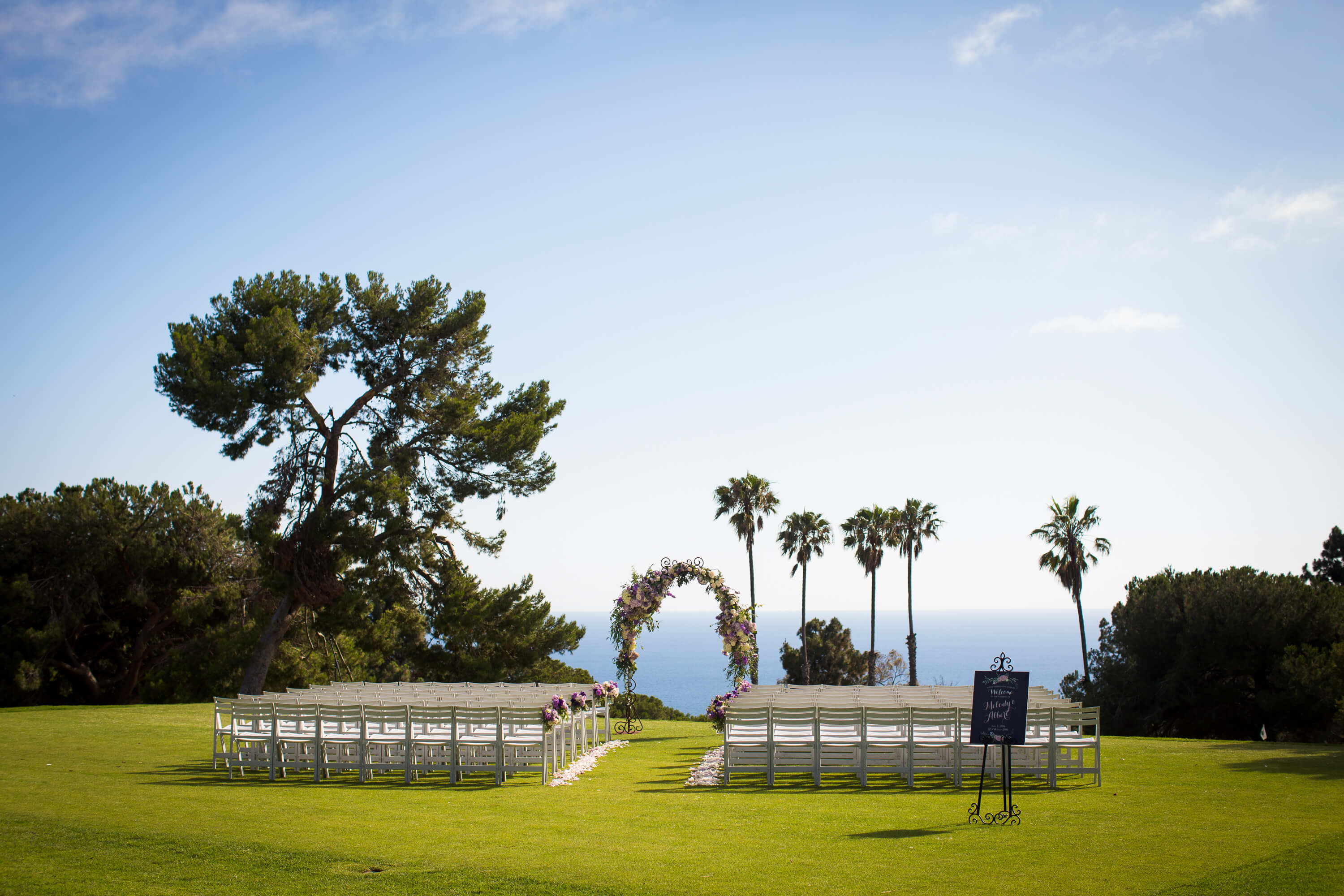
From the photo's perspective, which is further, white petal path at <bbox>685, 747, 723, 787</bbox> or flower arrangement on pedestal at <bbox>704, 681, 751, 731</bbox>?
flower arrangement on pedestal at <bbox>704, 681, 751, 731</bbox>

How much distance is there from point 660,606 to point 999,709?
11.1 m

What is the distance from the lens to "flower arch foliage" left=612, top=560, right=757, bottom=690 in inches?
779

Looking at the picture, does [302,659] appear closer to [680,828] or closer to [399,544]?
[399,544]

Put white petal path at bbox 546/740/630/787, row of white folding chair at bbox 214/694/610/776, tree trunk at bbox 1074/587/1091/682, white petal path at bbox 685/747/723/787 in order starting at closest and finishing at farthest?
1. white petal path at bbox 685/747/723/787
2. row of white folding chair at bbox 214/694/610/776
3. white petal path at bbox 546/740/630/787
4. tree trunk at bbox 1074/587/1091/682

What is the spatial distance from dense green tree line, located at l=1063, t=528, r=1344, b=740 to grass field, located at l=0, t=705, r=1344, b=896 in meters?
18.3

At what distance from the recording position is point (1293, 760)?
574 inches

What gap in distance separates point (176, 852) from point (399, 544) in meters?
21.0

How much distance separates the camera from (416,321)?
29375 mm

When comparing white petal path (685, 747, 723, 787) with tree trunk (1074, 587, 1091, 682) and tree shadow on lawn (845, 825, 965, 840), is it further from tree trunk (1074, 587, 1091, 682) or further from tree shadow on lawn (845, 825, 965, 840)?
tree trunk (1074, 587, 1091, 682)

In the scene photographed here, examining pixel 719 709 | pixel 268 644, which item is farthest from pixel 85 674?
pixel 719 709

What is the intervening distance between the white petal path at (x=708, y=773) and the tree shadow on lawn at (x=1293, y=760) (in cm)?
754

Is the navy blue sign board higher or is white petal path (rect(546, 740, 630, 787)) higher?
the navy blue sign board

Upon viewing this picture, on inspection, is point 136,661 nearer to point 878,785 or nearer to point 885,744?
point 878,785

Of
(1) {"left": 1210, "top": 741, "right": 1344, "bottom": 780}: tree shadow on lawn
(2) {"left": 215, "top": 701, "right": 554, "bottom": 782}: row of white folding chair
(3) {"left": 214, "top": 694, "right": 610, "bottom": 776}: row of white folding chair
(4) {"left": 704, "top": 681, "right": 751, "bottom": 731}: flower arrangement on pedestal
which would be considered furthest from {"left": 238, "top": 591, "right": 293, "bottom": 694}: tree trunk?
(1) {"left": 1210, "top": 741, "right": 1344, "bottom": 780}: tree shadow on lawn
